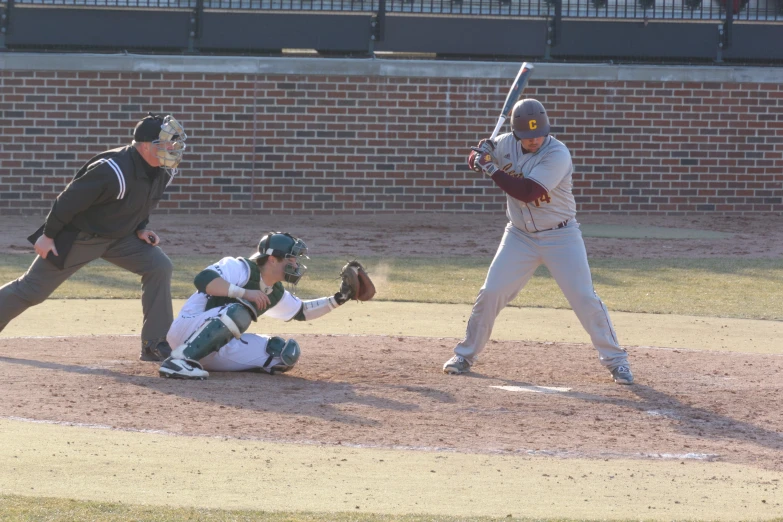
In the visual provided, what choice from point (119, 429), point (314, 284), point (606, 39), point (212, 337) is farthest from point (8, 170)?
point (119, 429)

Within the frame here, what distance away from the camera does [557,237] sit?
25.7ft

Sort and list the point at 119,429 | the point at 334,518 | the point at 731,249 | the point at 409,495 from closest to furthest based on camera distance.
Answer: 1. the point at 334,518
2. the point at 409,495
3. the point at 119,429
4. the point at 731,249

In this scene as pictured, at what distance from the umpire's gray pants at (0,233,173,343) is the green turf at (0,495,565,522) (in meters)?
3.49

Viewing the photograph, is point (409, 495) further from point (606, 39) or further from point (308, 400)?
point (606, 39)

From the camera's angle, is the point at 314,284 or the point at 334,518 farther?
the point at 314,284

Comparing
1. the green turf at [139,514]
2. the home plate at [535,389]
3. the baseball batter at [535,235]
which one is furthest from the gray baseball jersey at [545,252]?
the green turf at [139,514]

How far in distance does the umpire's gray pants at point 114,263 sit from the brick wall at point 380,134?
963 cm

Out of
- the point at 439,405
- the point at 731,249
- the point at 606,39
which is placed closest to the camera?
the point at 439,405

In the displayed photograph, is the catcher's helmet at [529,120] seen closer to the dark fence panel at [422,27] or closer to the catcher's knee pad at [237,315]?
the catcher's knee pad at [237,315]

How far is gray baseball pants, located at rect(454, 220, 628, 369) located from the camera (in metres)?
7.78

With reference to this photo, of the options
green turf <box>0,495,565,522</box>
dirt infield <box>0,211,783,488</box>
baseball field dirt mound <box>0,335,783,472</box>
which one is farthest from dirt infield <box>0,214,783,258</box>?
green turf <box>0,495,565,522</box>

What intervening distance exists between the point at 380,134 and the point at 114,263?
1009 centimetres

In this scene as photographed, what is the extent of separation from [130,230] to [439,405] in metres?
2.64

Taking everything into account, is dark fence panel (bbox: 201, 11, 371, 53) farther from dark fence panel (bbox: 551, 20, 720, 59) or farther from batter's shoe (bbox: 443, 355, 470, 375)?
batter's shoe (bbox: 443, 355, 470, 375)
